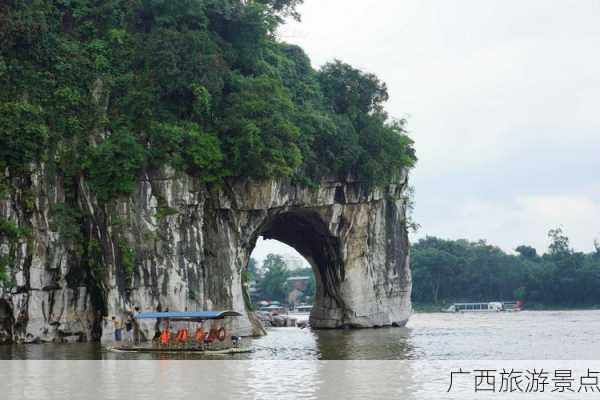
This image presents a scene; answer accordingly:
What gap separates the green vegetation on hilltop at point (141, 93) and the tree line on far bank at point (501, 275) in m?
46.6

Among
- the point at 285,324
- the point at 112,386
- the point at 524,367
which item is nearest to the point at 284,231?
the point at 285,324

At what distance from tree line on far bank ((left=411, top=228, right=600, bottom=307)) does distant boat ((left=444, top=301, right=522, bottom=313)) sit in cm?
294

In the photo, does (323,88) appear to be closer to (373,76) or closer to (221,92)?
(373,76)

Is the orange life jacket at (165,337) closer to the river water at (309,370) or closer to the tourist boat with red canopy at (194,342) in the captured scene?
the tourist boat with red canopy at (194,342)

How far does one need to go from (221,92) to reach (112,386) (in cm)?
1784

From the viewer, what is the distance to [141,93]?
32344 millimetres

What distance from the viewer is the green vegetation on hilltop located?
A: 3119 cm

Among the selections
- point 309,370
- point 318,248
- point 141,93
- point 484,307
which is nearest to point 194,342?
point 309,370

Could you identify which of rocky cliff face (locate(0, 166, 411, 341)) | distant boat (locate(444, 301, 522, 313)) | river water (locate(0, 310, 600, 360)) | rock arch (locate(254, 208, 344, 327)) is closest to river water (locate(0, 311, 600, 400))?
river water (locate(0, 310, 600, 360))

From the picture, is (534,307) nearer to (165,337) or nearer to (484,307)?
(484,307)

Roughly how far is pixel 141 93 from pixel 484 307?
51882mm

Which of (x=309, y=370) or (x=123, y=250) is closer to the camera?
(x=309, y=370)

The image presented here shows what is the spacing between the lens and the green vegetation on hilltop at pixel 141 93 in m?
31.2

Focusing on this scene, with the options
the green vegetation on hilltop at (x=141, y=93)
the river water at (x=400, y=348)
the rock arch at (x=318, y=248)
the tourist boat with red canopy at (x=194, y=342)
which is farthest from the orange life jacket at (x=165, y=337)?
the rock arch at (x=318, y=248)
